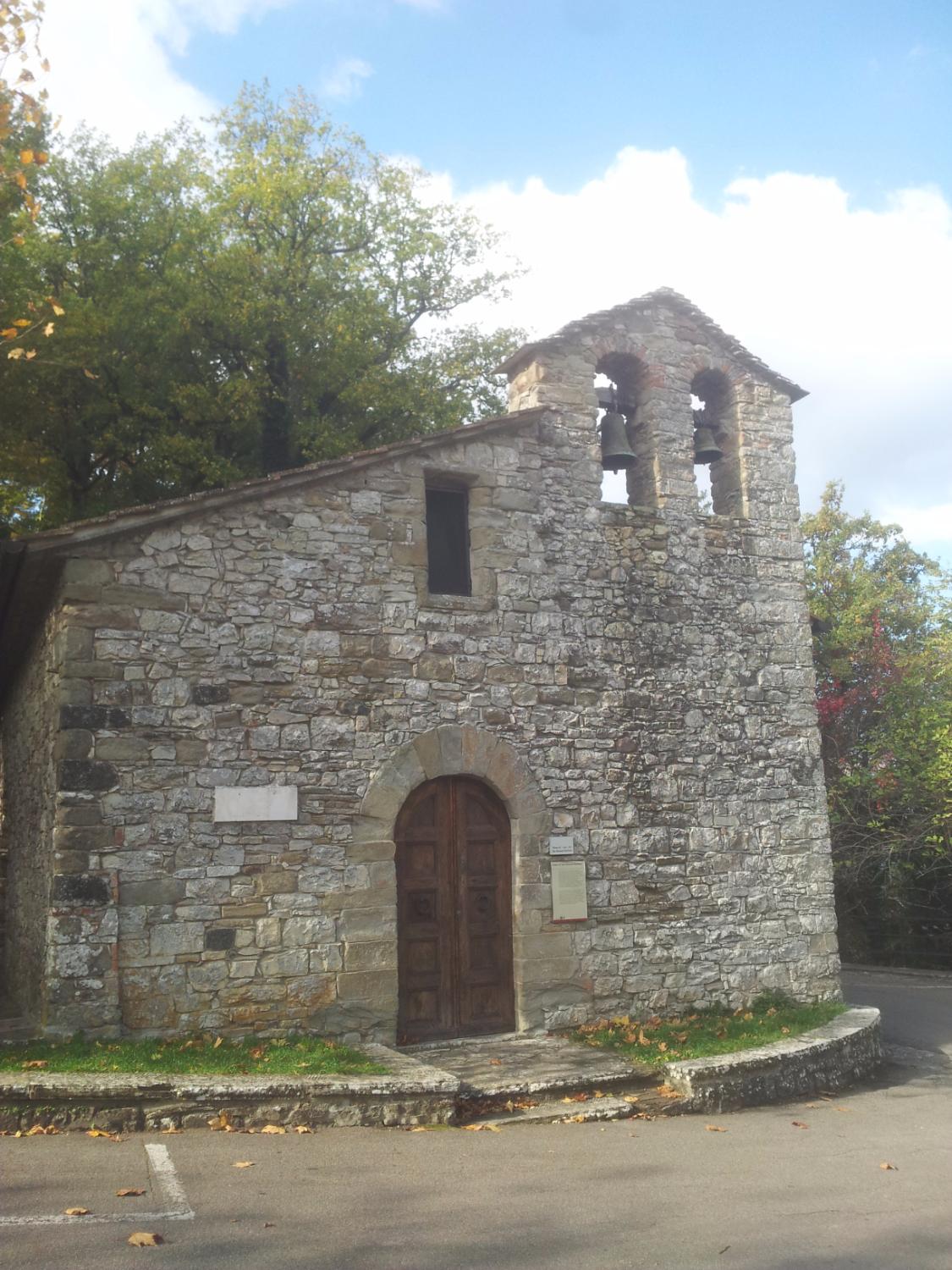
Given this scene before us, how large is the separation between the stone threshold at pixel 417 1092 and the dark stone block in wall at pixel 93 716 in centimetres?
231

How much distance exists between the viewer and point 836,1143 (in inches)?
274

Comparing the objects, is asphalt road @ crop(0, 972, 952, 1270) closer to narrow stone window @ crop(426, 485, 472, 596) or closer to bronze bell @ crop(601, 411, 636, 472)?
narrow stone window @ crop(426, 485, 472, 596)

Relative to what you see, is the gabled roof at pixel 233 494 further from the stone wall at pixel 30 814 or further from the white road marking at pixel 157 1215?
the white road marking at pixel 157 1215

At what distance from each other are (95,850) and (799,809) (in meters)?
6.53

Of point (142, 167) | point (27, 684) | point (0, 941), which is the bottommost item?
point (0, 941)

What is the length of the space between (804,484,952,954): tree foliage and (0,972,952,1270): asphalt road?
33.9ft

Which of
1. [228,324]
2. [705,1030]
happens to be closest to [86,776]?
[705,1030]

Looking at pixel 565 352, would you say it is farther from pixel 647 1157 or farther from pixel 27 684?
pixel 647 1157

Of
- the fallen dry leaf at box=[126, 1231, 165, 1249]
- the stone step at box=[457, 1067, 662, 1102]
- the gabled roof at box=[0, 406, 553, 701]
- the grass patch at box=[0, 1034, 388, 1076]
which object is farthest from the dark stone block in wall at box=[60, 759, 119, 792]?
the fallen dry leaf at box=[126, 1231, 165, 1249]

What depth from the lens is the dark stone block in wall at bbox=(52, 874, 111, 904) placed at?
24.1ft

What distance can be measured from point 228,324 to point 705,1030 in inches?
479

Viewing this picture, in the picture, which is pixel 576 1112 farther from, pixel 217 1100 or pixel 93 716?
pixel 93 716

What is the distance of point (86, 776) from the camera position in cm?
755

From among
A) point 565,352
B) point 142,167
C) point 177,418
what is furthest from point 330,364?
point 565,352
